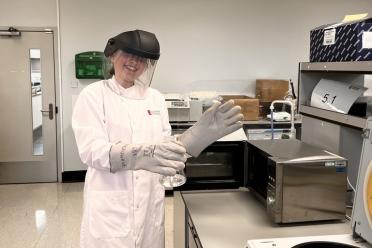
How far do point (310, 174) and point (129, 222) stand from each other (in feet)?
2.60

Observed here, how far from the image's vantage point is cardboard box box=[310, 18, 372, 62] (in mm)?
1462

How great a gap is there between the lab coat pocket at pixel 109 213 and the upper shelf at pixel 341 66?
3.46ft

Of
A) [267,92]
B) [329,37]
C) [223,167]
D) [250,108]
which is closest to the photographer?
[329,37]

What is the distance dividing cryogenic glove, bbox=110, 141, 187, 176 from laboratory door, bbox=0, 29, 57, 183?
373 cm

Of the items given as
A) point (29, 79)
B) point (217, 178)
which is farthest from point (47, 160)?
point (217, 178)

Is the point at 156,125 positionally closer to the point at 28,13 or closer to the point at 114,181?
the point at 114,181

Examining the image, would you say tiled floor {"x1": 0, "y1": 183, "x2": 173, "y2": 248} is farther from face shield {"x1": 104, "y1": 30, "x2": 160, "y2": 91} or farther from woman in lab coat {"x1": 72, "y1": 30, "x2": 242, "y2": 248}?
face shield {"x1": 104, "y1": 30, "x2": 160, "y2": 91}

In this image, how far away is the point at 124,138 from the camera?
1644mm

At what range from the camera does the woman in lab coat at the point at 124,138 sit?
1.49 m

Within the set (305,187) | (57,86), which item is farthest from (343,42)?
(57,86)

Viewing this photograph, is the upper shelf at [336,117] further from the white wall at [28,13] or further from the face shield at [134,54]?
the white wall at [28,13]

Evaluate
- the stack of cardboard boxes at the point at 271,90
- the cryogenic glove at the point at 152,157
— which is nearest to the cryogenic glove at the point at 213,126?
the cryogenic glove at the point at 152,157

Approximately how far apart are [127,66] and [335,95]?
0.97 m

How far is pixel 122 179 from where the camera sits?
5.37ft
